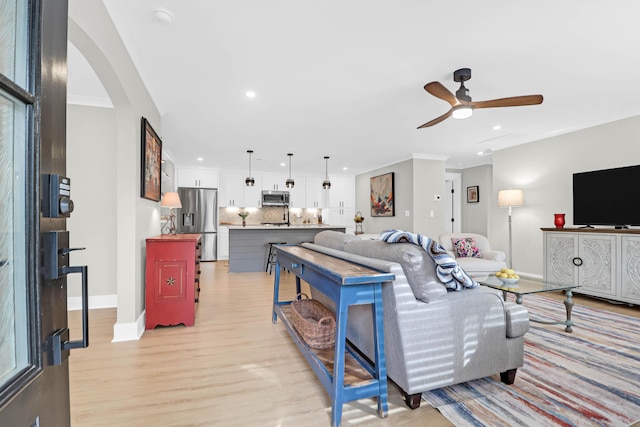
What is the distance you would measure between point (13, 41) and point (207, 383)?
79.5 inches

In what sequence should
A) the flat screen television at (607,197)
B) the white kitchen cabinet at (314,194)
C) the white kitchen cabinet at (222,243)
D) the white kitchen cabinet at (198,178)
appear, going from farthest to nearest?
1. the white kitchen cabinet at (314,194)
2. the white kitchen cabinet at (222,243)
3. the white kitchen cabinet at (198,178)
4. the flat screen television at (607,197)

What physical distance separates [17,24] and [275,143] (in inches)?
193

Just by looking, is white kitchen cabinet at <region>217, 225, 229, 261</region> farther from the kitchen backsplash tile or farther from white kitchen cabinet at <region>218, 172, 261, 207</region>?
white kitchen cabinet at <region>218, 172, 261, 207</region>

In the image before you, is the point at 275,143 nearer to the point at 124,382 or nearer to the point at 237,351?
the point at 237,351

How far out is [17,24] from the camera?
1.75 feet

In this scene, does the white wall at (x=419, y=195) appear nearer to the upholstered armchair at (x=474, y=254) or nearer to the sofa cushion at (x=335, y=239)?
the upholstered armchair at (x=474, y=254)

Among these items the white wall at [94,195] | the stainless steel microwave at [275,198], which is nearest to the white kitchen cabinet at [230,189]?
the stainless steel microwave at [275,198]

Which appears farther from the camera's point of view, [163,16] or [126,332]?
[126,332]

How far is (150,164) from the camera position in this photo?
120 inches

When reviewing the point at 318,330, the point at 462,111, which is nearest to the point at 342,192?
the point at 462,111

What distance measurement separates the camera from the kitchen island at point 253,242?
5.89 metres

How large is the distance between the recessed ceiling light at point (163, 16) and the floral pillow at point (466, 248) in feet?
14.8

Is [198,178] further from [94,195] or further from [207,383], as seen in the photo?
[207,383]

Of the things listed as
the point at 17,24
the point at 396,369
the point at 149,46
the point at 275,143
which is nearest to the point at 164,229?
the point at 275,143
